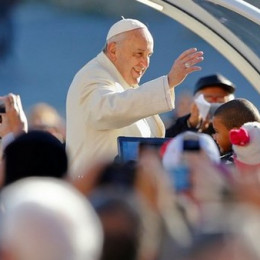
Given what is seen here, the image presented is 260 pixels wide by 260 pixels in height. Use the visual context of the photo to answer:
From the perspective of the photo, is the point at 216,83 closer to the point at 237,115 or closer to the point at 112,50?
the point at 112,50

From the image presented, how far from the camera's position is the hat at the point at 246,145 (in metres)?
4.39

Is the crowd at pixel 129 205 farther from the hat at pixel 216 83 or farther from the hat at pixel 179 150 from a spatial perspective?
the hat at pixel 216 83

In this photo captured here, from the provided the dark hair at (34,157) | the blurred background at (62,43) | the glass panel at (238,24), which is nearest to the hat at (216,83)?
the glass panel at (238,24)

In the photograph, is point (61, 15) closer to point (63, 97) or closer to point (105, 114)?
point (63, 97)

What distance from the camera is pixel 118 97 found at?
5188 mm

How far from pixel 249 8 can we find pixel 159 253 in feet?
10.4

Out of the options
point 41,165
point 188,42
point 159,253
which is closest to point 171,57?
point 188,42

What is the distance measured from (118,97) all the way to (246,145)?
0.88 m

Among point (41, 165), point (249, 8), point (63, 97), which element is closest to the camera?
point (41, 165)

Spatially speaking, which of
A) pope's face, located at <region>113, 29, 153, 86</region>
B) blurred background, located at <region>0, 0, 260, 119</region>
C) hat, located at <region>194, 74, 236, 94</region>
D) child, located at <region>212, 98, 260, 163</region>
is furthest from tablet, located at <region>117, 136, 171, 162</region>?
blurred background, located at <region>0, 0, 260, 119</region>

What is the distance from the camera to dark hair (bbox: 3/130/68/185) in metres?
3.29

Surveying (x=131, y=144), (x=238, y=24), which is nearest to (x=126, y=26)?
(x=238, y=24)

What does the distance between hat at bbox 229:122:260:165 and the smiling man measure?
2.24 ft

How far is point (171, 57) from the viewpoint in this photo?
34.7 ft
